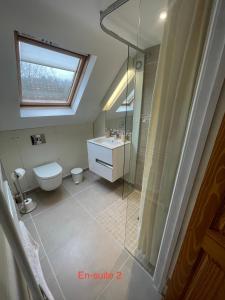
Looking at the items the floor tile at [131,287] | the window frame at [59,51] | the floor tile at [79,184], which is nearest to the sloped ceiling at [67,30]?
the window frame at [59,51]

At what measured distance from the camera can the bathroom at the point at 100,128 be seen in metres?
0.83

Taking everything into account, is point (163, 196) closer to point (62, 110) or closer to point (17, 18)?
point (17, 18)

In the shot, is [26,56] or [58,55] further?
[58,55]

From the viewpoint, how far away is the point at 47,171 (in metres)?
2.09

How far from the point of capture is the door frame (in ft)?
1.73

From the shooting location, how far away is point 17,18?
3.31 feet

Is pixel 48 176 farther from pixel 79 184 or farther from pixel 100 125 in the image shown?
pixel 100 125

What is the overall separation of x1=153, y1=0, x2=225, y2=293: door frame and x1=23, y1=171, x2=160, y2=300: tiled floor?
67 centimetres

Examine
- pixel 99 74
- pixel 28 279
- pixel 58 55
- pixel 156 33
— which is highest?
pixel 156 33

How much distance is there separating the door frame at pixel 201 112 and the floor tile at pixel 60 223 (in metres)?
1.19

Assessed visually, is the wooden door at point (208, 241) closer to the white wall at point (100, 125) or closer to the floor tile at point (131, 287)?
the floor tile at point (131, 287)

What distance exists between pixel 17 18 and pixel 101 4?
63cm

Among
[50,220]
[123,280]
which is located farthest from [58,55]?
[123,280]

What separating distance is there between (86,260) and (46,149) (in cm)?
168
